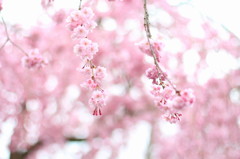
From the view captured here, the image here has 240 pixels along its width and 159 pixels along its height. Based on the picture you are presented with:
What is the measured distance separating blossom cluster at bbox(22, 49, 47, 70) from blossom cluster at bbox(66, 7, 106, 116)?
0.96m

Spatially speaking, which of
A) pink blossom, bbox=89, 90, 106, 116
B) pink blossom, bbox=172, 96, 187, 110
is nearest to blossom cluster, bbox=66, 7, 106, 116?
pink blossom, bbox=89, 90, 106, 116

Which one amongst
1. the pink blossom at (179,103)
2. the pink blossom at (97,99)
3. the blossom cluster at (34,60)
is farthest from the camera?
the blossom cluster at (34,60)

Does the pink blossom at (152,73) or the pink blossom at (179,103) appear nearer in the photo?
the pink blossom at (179,103)

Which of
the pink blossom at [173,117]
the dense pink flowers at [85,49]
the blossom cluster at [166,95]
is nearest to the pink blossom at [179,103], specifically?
the blossom cluster at [166,95]

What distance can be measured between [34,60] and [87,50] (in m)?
1.07

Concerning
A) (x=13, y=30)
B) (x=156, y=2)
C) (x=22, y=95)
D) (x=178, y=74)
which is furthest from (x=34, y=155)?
(x=156, y=2)

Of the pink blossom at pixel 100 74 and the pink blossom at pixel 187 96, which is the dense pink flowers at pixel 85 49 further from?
the pink blossom at pixel 187 96

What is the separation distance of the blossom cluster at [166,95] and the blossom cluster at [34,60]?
115 cm

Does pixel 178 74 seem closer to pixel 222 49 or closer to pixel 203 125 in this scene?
pixel 222 49

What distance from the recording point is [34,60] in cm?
299

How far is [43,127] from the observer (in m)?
7.86

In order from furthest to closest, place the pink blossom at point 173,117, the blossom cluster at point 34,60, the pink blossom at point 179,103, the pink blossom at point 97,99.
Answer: the blossom cluster at point 34,60, the pink blossom at point 97,99, the pink blossom at point 173,117, the pink blossom at point 179,103

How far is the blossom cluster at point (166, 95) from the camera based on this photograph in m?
1.71

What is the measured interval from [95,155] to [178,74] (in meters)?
3.23
